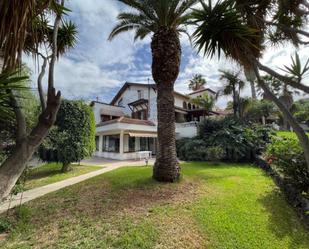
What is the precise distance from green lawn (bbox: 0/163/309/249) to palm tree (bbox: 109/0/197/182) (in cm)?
131

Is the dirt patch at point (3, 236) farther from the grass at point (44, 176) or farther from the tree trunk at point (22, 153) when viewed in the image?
the grass at point (44, 176)

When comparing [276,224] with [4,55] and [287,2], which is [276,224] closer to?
[287,2]

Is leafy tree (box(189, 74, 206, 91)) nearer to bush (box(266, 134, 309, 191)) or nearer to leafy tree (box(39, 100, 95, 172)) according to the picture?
leafy tree (box(39, 100, 95, 172))

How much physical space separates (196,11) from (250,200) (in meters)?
9.05

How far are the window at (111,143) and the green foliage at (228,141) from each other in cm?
1063

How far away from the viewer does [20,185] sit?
9.22m

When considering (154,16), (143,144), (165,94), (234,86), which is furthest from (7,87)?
(143,144)

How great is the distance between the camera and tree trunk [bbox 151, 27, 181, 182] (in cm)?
1231

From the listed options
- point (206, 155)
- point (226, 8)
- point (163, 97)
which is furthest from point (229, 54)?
point (206, 155)

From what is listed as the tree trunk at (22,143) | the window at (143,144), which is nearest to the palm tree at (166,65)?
the tree trunk at (22,143)

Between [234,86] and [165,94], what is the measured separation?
69.9ft

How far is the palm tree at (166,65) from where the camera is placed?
1227 cm

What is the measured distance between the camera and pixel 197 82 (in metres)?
61.6

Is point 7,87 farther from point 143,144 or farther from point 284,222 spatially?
point 143,144
